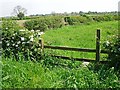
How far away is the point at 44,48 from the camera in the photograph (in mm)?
10539

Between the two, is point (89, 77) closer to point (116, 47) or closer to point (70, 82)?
point (70, 82)

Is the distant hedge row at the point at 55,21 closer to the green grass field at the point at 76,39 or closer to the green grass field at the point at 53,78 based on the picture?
the green grass field at the point at 76,39

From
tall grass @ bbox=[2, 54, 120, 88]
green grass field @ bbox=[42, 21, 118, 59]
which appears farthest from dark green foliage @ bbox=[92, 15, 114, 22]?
tall grass @ bbox=[2, 54, 120, 88]

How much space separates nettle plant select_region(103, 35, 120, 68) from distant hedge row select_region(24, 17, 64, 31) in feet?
59.7

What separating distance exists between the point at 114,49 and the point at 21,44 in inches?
143

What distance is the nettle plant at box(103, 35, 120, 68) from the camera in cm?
819

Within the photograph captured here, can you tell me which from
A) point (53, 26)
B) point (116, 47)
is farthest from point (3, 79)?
point (53, 26)

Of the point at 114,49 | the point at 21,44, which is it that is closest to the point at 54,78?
the point at 114,49

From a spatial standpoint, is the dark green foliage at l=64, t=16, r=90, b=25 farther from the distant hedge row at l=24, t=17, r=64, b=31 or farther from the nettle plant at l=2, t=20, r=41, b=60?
the nettle plant at l=2, t=20, r=41, b=60

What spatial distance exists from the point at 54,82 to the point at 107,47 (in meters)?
2.43

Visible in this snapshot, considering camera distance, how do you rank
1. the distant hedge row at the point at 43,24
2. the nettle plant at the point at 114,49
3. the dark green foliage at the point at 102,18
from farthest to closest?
the dark green foliage at the point at 102,18 < the distant hedge row at the point at 43,24 < the nettle plant at the point at 114,49

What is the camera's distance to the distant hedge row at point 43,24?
2799 centimetres

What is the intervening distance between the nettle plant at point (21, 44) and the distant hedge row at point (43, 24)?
615 inches

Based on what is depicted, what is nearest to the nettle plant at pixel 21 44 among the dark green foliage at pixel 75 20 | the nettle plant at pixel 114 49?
the nettle plant at pixel 114 49
